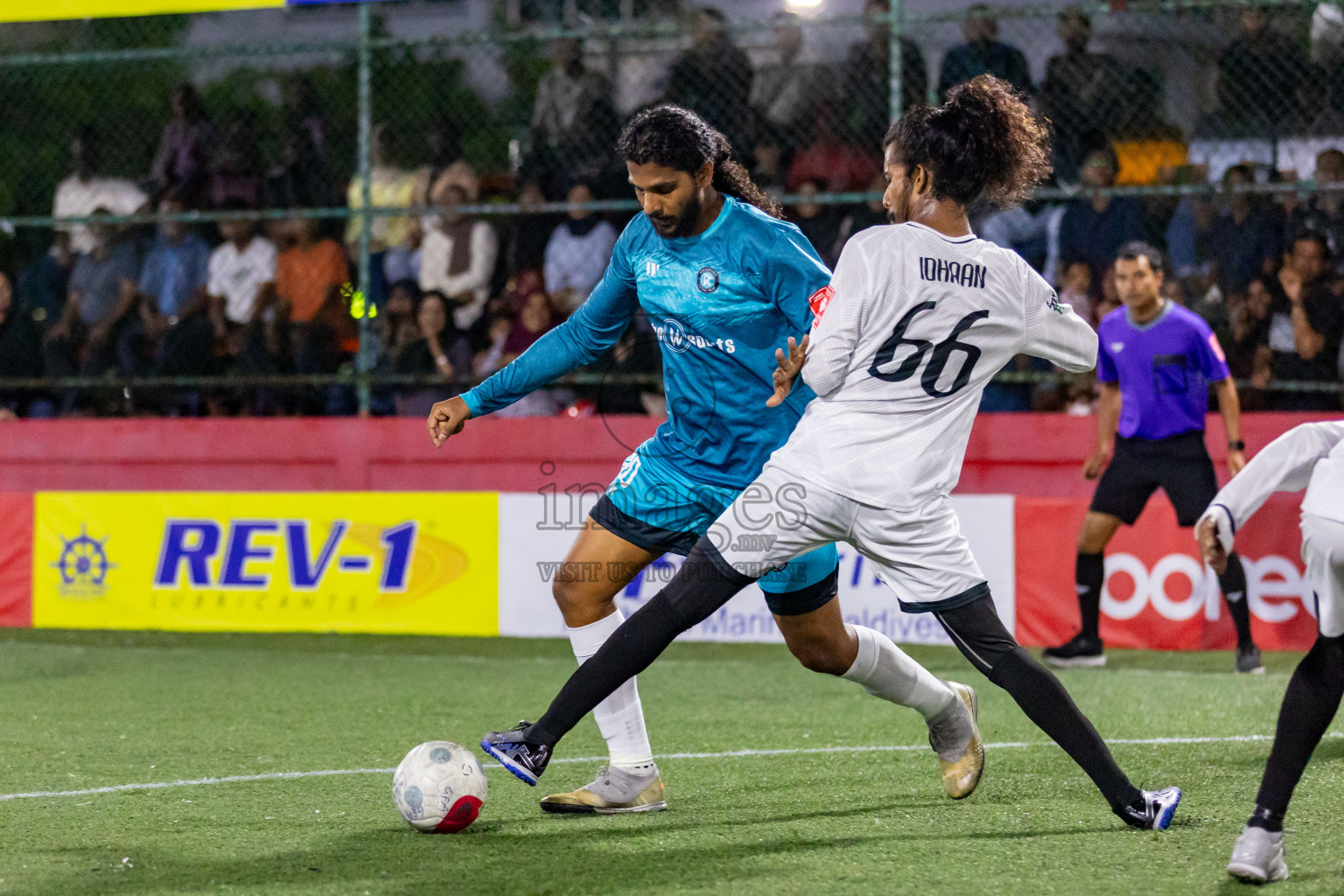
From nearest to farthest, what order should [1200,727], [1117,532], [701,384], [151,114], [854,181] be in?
1. [701,384]
2. [1200,727]
3. [1117,532]
4. [854,181]
5. [151,114]

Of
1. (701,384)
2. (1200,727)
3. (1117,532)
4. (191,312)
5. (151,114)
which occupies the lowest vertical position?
(1200,727)

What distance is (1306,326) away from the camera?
8.71 m

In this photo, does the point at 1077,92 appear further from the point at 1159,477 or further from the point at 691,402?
the point at 691,402

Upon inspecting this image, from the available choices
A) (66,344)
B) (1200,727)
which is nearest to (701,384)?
(1200,727)

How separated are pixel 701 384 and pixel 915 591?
2.84 ft

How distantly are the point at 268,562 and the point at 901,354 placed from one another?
5800 millimetres

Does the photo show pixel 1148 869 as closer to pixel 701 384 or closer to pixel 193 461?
pixel 701 384

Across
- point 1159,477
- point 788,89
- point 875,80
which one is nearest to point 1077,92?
point 875,80

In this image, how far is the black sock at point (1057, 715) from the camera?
3781mm

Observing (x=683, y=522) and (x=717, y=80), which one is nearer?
(x=683, y=522)

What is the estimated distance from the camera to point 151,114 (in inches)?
460

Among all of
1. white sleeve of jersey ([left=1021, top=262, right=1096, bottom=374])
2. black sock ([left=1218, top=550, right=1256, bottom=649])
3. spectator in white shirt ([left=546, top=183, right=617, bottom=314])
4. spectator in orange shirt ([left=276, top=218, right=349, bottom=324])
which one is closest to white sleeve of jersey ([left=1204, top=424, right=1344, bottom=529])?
white sleeve of jersey ([left=1021, top=262, right=1096, bottom=374])

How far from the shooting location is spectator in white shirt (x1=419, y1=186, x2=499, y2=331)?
33.0 feet

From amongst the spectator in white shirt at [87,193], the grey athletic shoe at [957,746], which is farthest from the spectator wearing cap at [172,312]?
the grey athletic shoe at [957,746]
